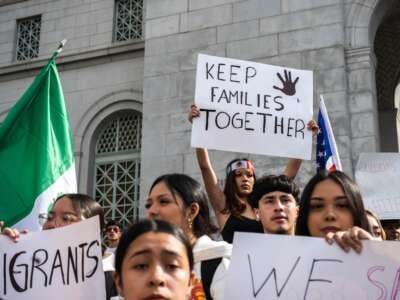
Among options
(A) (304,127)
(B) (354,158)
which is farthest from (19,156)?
(B) (354,158)

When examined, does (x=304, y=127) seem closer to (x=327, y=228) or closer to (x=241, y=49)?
(x=327, y=228)

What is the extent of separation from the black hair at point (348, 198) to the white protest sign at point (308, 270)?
0.46 m

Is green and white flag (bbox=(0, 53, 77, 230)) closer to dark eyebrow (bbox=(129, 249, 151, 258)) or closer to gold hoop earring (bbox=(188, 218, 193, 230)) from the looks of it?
gold hoop earring (bbox=(188, 218, 193, 230))

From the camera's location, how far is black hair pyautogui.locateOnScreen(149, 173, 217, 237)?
3430mm

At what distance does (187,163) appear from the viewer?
8.88m

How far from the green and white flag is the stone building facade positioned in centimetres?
307

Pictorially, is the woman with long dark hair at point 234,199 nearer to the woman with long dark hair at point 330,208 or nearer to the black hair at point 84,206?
the black hair at point 84,206

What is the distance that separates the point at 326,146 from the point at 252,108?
0.88 metres

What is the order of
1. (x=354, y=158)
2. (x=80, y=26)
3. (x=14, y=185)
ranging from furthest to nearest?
(x=80, y=26) → (x=354, y=158) → (x=14, y=185)

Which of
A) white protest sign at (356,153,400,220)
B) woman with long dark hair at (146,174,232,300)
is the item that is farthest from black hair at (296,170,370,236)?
white protest sign at (356,153,400,220)

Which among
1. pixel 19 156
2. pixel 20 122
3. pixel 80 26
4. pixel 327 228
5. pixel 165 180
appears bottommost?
pixel 327 228

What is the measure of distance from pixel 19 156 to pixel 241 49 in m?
4.36

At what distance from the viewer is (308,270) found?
2.54 metres

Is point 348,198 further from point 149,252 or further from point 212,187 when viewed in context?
point 212,187
